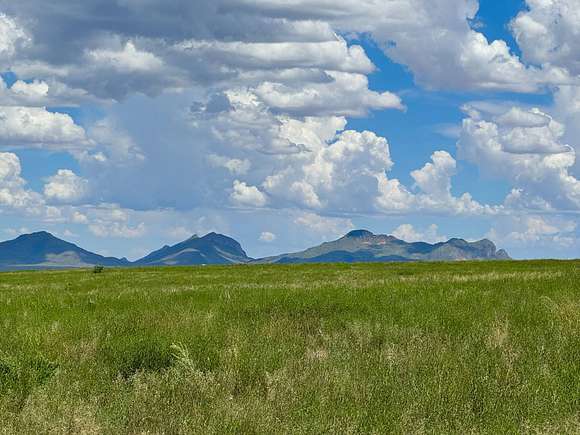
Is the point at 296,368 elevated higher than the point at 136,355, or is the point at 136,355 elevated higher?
the point at 136,355

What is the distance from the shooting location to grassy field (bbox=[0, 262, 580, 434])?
22.9 ft

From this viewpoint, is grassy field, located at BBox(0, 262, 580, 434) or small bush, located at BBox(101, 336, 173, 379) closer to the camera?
grassy field, located at BBox(0, 262, 580, 434)

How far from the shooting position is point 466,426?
6.86m

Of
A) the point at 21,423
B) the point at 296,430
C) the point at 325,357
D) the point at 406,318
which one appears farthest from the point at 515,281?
the point at 21,423

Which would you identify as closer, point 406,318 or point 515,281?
point 406,318

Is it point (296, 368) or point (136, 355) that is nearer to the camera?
point (296, 368)

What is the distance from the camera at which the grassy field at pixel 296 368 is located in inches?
275

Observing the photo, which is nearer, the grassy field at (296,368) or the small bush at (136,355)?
the grassy field at (296,368)

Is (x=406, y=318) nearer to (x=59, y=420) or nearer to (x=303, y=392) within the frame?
(x=303, y=392)

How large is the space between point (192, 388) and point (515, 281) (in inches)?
617

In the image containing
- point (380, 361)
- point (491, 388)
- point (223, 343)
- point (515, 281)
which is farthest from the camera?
point (515, 281)

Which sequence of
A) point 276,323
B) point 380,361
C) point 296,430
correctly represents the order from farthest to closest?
point 276,323 < point 380,361 < point 296,430

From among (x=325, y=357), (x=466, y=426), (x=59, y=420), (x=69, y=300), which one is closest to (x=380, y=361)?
(x=325, y=357)

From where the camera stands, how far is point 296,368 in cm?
925
